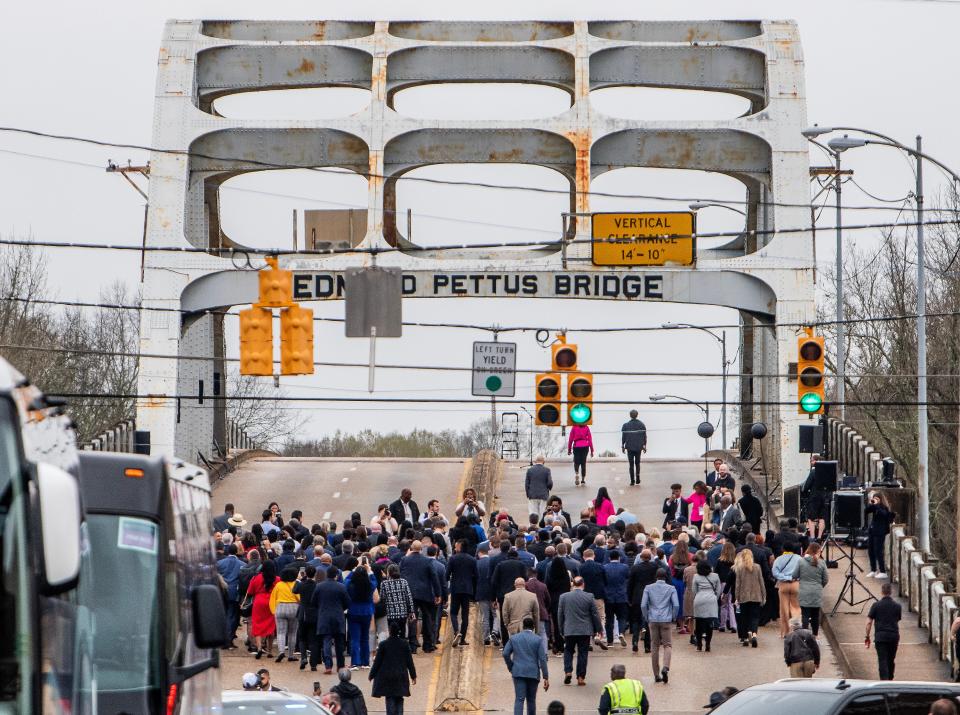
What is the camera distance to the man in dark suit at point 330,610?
23438mm

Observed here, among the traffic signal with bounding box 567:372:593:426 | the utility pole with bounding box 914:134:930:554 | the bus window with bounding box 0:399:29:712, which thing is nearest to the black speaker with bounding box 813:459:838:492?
the utility pole with bounding box 914:134:930:554

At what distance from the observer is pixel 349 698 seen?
1866cm

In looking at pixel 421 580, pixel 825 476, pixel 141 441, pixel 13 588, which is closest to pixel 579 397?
pixel 421 580

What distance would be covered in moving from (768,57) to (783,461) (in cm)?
1020

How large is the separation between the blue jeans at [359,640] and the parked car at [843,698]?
10676 mm

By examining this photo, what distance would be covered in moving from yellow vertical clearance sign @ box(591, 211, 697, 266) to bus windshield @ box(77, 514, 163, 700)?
2428 centimetres

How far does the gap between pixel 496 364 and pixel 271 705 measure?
16783mm

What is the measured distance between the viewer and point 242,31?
46062mm

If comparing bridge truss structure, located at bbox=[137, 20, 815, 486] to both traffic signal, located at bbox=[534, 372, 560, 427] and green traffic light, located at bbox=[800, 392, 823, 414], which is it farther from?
traffic signal, located at bbox=[534, 372, 560, 427]

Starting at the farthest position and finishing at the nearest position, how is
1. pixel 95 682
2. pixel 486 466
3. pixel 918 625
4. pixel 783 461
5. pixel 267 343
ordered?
1. pixel 486 466
2. pixel 783 461
3. pixel 918 625
4. pixel 267 343
5. pixel 95 682

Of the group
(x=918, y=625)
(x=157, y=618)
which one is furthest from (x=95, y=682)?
(x=918, y=625)

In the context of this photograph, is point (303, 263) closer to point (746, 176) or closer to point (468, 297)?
point (468, 297)

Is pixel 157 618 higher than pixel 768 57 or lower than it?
lower

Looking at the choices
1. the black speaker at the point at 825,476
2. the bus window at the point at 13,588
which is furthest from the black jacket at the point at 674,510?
the bus window at the point at 13,588
